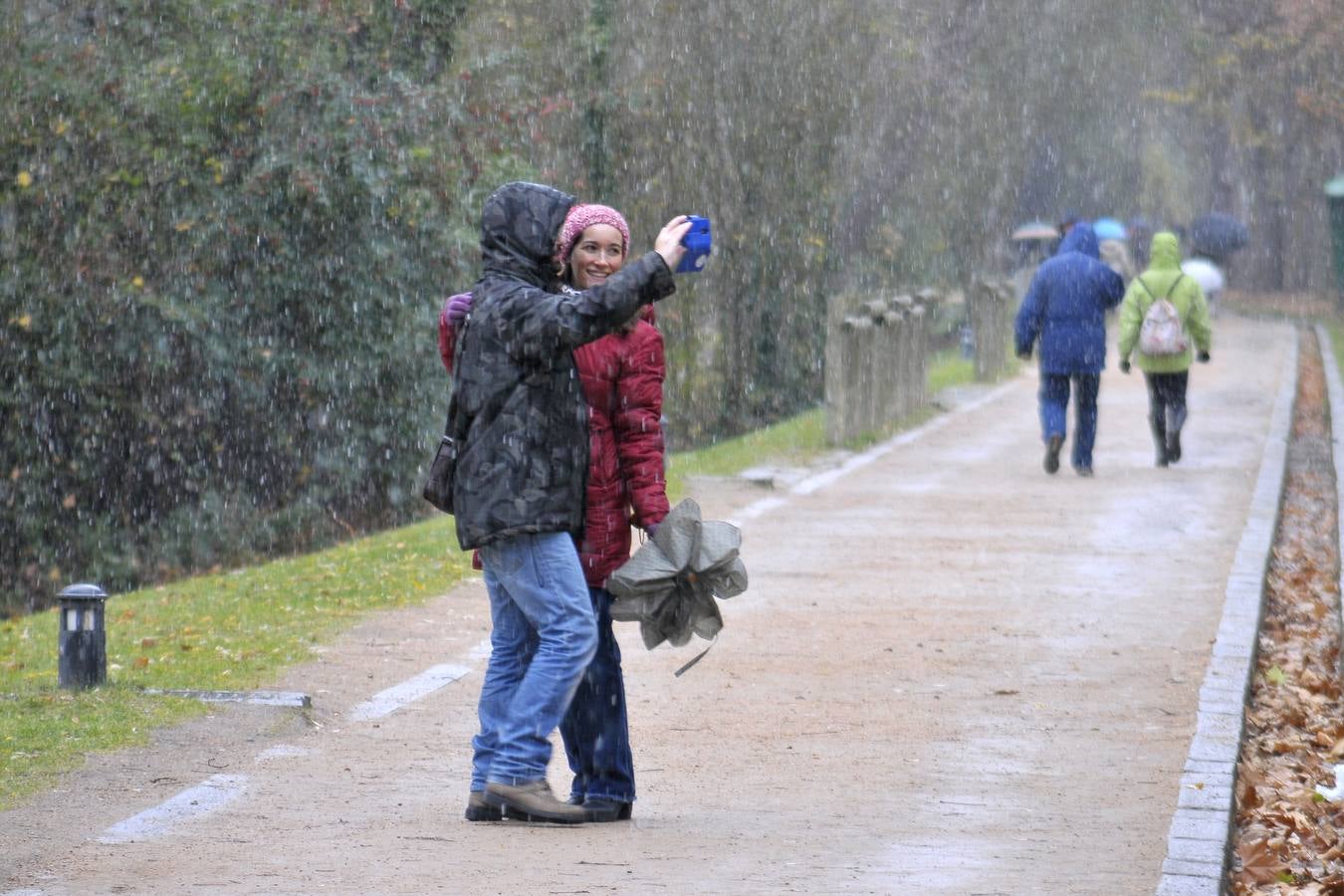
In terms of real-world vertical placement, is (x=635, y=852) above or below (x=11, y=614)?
above

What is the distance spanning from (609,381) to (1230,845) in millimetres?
2086

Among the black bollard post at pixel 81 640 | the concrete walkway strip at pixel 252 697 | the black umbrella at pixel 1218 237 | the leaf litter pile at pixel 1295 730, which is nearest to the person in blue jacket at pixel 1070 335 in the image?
the leaf litter pile at pixel 1295 730

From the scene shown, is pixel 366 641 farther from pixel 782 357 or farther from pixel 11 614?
pixel 782 357

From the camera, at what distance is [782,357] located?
89.9 feet

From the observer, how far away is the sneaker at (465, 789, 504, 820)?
5746 millimetres

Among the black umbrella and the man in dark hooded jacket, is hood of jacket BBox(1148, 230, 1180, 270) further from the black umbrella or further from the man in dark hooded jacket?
the black umbrella

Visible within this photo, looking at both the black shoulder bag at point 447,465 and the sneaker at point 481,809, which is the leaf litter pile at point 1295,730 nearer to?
the sneaker at point 481,809

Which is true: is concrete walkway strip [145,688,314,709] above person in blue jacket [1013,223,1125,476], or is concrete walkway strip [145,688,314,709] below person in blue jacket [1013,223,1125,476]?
below

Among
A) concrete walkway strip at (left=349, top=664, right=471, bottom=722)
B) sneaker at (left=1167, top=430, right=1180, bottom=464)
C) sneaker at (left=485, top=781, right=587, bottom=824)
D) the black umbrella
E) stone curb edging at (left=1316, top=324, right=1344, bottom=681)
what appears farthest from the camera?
the black umbrella

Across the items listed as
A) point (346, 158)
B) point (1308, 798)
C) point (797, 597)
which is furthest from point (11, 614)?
point (1308, 798)

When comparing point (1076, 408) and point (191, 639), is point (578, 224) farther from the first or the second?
point (1076, 408)

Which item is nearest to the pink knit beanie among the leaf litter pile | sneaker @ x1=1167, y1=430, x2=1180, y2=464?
the leaf litter pile

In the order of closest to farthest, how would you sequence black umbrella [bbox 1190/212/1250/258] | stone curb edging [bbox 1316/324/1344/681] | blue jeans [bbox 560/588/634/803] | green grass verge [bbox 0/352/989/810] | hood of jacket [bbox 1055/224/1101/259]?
blue jeans [bbox 560/588/634/803] < green grass verge [bbox 0/352/989/810] < stone curb edging [bbox 1316/324/1344/681] < hood of jacket [bbox 1055/224/1101/259] < black umbrella [bbox 1190/212/1250/258]

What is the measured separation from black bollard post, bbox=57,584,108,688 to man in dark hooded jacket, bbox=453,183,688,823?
2.40 metres
